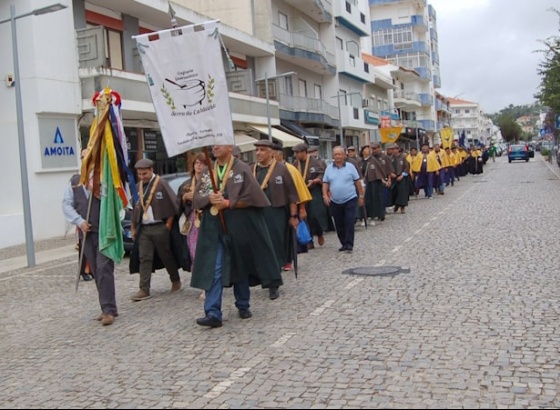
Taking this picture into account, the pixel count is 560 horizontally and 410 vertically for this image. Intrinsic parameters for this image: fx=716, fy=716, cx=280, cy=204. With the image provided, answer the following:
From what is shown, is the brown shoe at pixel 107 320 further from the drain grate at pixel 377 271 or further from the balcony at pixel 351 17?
the balcony at pixel 351 17

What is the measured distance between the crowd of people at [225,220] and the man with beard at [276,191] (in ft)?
0.04

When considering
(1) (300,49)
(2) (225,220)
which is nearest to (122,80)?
(2) (225,220)

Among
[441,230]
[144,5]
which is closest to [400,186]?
[441,230]

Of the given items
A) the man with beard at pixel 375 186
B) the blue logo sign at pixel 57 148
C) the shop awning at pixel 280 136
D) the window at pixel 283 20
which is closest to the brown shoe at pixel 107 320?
the man with beard at pixel 375 186

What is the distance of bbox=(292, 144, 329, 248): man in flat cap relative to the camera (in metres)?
13.1

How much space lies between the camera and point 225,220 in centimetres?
700

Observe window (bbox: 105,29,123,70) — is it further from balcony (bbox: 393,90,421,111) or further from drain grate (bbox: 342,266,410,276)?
balcony (bbox: 393,90,421,111)

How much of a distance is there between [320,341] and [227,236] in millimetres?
1474

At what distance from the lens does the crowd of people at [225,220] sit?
693 centimetres

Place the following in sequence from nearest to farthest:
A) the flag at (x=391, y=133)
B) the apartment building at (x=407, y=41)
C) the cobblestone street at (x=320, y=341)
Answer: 1. the cobblestone street at (x=320, y=341)
2. the flag at (x=391, y=133)
3. the apartment building at (x=407, y=41)

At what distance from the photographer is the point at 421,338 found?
609 cm

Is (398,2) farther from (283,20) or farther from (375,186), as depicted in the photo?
(375,186)

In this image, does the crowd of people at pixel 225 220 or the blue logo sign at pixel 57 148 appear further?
the blue logo sign at pixel 57 148

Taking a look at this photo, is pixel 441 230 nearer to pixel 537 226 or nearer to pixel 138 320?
pixel 537 226
